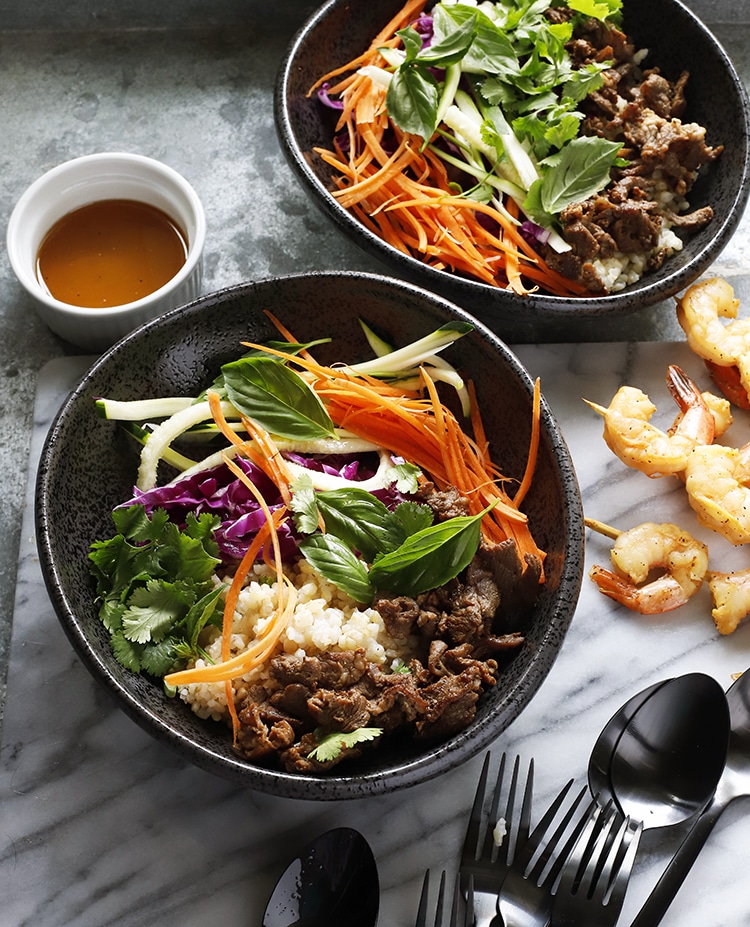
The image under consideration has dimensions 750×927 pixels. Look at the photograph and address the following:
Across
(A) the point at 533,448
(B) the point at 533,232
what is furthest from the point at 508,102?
(A) the point at 533,448

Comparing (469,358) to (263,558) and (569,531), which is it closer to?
(569,531)

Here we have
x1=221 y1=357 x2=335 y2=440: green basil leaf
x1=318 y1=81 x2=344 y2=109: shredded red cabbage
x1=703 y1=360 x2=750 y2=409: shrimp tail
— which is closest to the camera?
x1=221 y1=357 x2=335 y2=440: green basil leaf

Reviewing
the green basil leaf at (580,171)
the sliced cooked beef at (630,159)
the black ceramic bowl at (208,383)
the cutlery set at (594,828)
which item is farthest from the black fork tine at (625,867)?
the green basil leaf at (580,171)

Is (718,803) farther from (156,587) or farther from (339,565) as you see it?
(156,587)

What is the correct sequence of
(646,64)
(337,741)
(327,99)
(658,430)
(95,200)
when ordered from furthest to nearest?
(646,64)
(327,99)
(95,200)
(658,430)
(337,741)

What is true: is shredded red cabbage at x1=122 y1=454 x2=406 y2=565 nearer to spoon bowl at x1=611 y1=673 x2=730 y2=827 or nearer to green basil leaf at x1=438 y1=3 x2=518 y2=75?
spoon bowl at x1=611 y1=673 x2=730 y2=827

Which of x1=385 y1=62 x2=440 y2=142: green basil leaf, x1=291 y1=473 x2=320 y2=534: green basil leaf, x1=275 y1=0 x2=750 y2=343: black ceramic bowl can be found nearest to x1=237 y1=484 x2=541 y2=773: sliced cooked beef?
x1=291 y1=473 x2=320 y2=534: green basil leaf

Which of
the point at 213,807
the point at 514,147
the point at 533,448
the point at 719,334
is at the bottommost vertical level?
the point at 213,807
